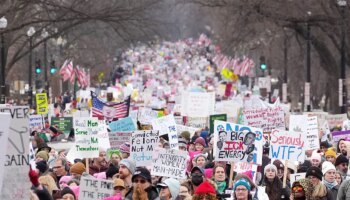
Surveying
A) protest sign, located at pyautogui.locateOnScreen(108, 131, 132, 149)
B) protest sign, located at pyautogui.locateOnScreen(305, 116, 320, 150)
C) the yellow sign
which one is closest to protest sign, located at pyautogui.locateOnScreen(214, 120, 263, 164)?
protest sign, located at pyautogui.locateOnScreen(108, 131, 132, 149)

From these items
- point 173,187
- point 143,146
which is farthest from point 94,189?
point 143,146

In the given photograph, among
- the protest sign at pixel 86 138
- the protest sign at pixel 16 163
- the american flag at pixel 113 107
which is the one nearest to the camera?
the protest sign at pixel 16 163

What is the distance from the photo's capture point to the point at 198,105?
109 feet

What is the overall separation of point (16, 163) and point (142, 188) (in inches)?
93.4

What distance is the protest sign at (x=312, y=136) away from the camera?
2150 cm

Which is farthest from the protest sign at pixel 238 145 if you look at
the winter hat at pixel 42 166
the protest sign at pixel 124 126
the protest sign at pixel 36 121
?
the protest sign at pixel 36 121

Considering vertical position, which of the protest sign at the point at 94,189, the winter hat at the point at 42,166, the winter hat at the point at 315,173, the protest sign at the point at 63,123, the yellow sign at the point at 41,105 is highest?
the yellow sign at the point at 41,105

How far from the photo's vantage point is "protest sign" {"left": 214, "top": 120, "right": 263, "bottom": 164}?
1648 cm

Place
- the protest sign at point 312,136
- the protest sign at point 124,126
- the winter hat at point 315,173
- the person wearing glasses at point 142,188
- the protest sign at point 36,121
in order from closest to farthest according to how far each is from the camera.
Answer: the person wearing glasses at point 142,188 < the winter hat at point 315,173 < the protest sign at point 312,136 < the protest sign at point 124,126 < the protest sign at point 36,121

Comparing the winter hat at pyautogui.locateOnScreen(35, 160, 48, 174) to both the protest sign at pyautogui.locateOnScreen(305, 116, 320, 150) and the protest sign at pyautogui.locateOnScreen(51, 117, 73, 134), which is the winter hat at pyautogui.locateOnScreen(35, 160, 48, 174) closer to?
the protest sign at pyautogui.locateOnScreen(305, 116, 320, 150)

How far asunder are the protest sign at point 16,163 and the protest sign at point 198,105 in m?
22.3

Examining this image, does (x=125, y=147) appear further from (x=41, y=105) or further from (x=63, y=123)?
(x=63, y=123)

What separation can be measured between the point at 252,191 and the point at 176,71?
106708 millimetres

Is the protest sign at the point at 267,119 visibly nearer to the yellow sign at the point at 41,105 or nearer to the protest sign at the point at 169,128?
the protest sign at the point at 169,128
